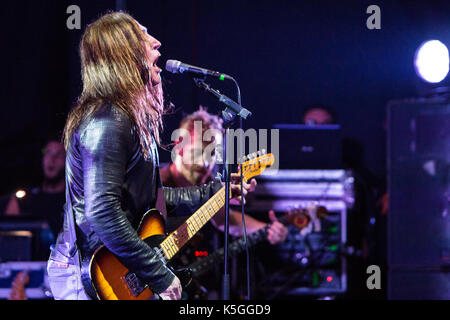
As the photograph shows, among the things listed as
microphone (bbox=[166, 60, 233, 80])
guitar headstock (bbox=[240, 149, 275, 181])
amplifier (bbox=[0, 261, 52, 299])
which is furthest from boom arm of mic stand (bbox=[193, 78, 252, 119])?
amplifier (bbox=[0, 261, 52, 299])

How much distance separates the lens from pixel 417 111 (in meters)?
4.39

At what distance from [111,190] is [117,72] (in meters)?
0.49

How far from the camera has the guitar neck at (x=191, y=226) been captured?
2.41m

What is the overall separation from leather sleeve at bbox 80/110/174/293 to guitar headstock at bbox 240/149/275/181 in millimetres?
966

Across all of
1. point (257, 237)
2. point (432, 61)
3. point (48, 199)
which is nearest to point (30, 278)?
point (48, 199)

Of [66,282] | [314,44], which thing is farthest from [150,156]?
[314,44]

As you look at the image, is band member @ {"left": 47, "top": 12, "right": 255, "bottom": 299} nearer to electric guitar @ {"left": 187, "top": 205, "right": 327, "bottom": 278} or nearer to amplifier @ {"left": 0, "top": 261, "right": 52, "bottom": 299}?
electric guitar @ {"left": 187, "top": 205, "right": 327, "bottom": 278}

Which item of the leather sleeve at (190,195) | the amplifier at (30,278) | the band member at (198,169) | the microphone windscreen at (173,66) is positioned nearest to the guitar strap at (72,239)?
the leather sleeve at (190,195)

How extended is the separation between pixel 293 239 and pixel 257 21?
5.86 feet

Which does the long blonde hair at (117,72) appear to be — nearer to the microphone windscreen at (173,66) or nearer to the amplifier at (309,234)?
the microphone windscreen at (173,66)

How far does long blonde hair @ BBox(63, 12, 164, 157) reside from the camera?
7.23 ft

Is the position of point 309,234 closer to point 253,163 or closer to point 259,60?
point 259,60

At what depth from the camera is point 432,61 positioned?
4660mm
